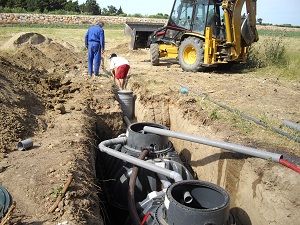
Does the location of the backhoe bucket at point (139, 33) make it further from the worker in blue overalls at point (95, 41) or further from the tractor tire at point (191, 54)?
the worker in blue overalls at point (95, 41)

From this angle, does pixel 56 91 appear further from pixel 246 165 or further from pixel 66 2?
pixel 66 2

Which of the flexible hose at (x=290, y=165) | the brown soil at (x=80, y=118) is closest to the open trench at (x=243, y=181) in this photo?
the flexible hose at (x=290, y=165)

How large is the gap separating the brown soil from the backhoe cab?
0.74 meters

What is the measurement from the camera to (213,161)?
5.13 meters

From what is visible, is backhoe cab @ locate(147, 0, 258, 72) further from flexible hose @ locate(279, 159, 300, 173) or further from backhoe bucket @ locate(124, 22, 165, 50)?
flexible hose @ locate(279, 159, 300, 173)

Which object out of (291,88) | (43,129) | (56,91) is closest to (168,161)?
(43,129)

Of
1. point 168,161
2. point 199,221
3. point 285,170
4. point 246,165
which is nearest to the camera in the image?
point 199,221

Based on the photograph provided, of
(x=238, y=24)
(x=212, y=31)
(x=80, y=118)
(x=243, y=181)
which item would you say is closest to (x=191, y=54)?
(x=212, y=31)

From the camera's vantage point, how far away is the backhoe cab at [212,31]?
9.64m

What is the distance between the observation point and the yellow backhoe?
965cm

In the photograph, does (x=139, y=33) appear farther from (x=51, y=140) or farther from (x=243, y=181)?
(x=243, y=181)

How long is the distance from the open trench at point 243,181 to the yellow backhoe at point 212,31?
14.2 feet

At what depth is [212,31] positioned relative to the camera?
9.88 metres

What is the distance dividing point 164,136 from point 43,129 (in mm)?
1986
